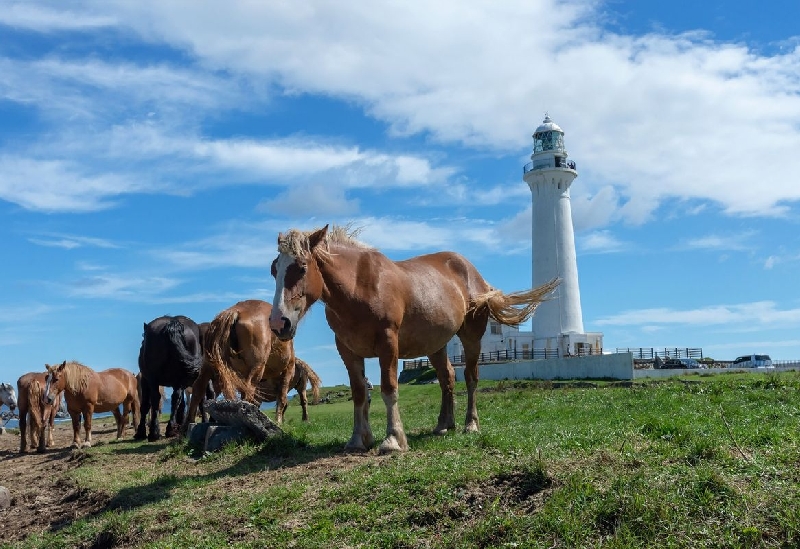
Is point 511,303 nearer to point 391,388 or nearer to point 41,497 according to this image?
point 391,388

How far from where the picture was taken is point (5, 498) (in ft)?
35.5

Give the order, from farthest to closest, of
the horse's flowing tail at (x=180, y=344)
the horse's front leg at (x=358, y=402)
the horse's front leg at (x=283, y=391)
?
the horse's flowing tail at (x=180, y=344)
the horse's front leg at (x=283, y=391)
the horse's front leg at (x=358, y=402)

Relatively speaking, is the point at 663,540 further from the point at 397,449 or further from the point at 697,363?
the point at 697,363

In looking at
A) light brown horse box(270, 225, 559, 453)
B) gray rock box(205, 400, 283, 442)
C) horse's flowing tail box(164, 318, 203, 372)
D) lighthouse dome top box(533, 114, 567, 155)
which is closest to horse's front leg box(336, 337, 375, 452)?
light brown horse box(270, 225, 559, 453)

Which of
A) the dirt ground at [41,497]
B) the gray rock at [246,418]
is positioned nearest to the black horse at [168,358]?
the dirt ground at [41,497]

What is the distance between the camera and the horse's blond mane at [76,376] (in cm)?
1673

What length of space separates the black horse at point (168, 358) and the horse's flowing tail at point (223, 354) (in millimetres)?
2760

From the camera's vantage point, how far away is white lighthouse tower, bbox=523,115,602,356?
60.2 metres

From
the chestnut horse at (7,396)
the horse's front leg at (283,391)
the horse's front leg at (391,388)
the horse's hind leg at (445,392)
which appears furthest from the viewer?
the chestnut horse at (7,396)

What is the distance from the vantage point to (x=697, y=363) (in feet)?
168

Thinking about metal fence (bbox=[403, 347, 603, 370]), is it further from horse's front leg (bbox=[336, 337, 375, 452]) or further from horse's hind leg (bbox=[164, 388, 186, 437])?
horse's front leg (bbox=[336, 337, 375, 452])

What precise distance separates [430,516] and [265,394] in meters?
10.7

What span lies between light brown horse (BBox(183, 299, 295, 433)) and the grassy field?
198 centimetres

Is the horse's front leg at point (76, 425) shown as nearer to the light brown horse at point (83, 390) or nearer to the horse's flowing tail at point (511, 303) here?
the light brown horse at point (83, 390)
